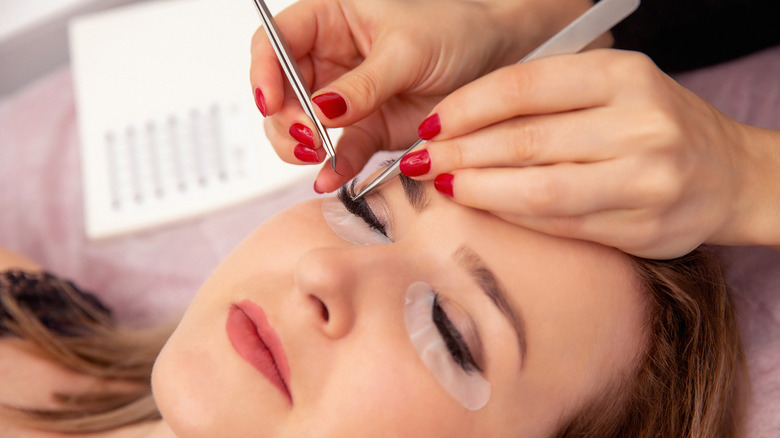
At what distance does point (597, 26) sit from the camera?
712mm

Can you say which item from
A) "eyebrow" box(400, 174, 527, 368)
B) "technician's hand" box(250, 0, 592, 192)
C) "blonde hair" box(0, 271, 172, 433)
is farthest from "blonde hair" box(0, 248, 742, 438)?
"technician's hand" box(250, 0, 592, 192)

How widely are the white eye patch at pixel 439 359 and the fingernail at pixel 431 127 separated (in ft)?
0.63

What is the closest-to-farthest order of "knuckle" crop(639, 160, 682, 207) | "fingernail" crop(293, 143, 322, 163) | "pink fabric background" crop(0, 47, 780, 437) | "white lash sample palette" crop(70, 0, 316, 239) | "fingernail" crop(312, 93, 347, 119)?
"knuckle" crop(639, 160, 682, 207), "fingernail" crop(312, 93, 347, 119), "fingernail" crop(293, 143, 322, 163), "pink fabric background" crop(0, 47, 780, 437), "white lash sample palette" crop(70, 0, 316, 239)

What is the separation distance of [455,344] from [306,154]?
1.09ft

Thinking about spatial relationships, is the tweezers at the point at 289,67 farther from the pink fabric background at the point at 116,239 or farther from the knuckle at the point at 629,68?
the pink fabric background at the point at 116,239

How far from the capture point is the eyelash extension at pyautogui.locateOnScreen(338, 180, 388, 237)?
2.72 feet

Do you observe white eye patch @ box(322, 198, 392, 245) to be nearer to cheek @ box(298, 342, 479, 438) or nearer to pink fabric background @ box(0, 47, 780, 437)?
cheek @ box(298, 342, 479, 438)

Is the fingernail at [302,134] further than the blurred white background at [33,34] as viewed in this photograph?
No

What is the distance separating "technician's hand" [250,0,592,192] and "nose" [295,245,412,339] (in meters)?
0.17

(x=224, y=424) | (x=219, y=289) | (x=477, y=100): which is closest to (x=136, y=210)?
(x=219, y=289)

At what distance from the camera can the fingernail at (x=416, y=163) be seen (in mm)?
713

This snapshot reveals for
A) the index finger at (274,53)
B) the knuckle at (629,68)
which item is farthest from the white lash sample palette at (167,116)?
the knuckle at (629,68)

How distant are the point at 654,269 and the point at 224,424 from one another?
600 millimetres

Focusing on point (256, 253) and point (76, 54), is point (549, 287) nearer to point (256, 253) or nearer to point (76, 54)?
point (256, 253)
